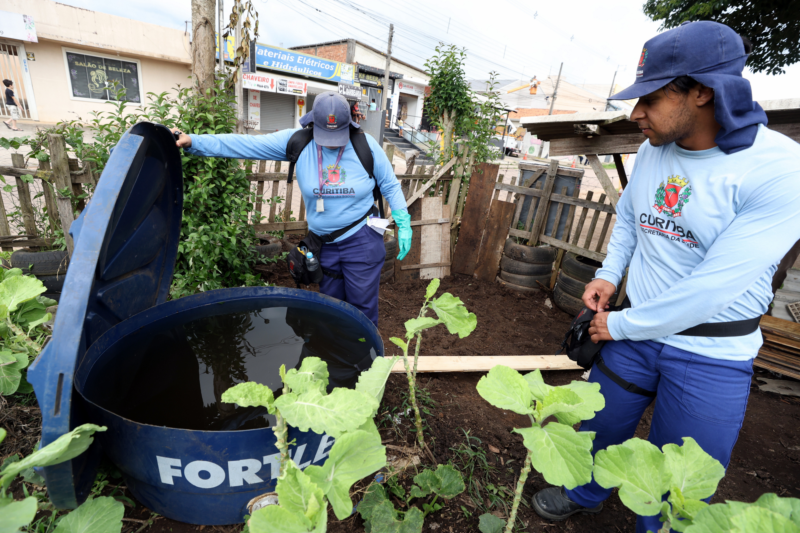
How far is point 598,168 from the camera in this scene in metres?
3.88

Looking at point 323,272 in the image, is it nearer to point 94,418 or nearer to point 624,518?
point 94,418

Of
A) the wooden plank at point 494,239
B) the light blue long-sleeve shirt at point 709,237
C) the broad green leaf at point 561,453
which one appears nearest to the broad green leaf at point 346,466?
the broad green leaf at point 561,453

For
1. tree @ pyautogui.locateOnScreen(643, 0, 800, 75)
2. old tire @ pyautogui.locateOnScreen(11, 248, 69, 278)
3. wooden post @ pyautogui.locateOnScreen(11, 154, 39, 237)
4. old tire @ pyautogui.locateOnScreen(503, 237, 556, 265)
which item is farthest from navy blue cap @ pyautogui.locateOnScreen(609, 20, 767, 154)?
tree @ pyautogui.locateOnScreen(643, 0, 800, 75)

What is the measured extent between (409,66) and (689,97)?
29.2 meters

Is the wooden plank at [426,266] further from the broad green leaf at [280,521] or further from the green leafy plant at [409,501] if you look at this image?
the broad green leaf at [280,521]

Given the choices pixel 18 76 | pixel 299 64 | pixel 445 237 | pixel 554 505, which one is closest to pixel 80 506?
pixel 554 505

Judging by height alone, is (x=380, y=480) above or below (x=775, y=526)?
below

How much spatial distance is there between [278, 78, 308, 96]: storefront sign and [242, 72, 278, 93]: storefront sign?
295mm

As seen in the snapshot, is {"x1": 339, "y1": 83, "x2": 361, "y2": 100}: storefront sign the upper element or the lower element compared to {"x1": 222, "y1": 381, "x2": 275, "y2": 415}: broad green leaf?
upper

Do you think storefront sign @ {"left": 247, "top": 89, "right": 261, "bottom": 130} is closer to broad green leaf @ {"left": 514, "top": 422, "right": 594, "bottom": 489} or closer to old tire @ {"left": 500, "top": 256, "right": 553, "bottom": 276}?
old tire @ {"left": 500, "top": 256, "right": 553, "bottom": 276}

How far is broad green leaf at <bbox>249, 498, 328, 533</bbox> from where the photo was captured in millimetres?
723

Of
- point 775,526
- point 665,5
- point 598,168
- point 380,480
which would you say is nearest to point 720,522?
point 775,526

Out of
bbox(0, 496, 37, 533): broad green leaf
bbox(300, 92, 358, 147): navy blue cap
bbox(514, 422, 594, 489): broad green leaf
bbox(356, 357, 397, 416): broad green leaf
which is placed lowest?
bbox(356, 357, 397, 416): broad green leaf

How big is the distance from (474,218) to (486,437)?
12.2 feet
